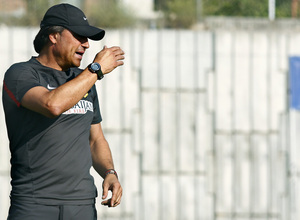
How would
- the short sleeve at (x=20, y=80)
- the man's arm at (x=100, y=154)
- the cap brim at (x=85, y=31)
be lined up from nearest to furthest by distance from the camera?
1. the short sleeve at (x=20, y=80)
2. the cap brim at (x=85, y=31)
3. the man's arm at (x=100, y=154)

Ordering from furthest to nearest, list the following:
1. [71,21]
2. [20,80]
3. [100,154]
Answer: [100,154], [71,21], [20,80]

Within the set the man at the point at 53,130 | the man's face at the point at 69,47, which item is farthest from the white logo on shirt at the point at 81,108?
the man's face at the point at 69,47

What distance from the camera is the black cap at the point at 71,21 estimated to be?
3.40 meters

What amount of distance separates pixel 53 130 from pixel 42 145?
9 cm

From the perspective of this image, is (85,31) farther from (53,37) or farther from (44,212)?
(44,212)

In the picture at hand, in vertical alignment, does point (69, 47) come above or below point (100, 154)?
above

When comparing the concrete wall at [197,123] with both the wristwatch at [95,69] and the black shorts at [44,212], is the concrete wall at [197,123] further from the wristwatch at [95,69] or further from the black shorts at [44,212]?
the wristwatch at [95,69]

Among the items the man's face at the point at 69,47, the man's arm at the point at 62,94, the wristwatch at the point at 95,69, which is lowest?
the man's arm at the point at 62,94

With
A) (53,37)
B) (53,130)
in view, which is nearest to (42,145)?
(53,130)

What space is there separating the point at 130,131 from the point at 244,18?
3.58 metres

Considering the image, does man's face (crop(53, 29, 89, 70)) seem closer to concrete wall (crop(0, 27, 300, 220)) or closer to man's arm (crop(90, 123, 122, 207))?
man's arm (crop(90, 123, 122, 207))

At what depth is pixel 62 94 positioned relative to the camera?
10.2 feet


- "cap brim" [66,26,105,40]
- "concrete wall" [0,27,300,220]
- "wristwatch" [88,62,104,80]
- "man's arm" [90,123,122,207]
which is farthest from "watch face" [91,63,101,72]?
"concrete wall" [0,27,300,220]

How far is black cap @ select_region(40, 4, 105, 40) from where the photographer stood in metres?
3.40
